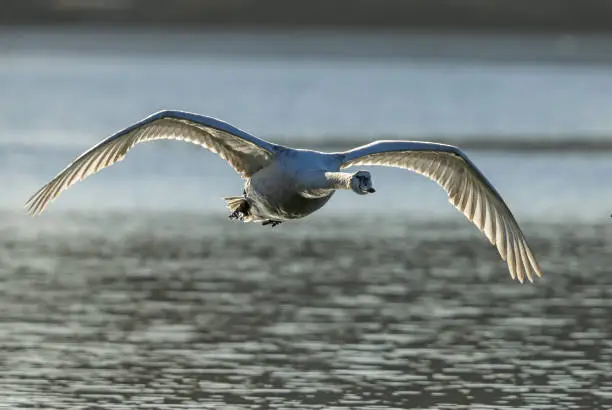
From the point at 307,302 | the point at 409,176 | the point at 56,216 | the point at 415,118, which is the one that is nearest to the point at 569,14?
the point at 415,118

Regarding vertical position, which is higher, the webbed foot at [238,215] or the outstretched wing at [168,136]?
the outstretched wing at [168,136]

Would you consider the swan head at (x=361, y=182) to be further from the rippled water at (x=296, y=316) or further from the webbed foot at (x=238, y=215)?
the webbed foot at (x=238, y=215)

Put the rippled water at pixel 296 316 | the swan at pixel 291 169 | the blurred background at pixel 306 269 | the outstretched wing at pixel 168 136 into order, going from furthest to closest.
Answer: the blurred background at pixel 306 269 → the rippled water at pixel 296 316 → the outstretched wing at pixel 168 136 → the swan at pixel 291 169

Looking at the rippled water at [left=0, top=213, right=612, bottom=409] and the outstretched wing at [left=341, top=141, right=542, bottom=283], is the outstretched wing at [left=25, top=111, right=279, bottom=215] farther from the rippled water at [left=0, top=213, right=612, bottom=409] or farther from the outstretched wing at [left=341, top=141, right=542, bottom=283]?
the rippled water at [left=0, top=213, right=612, bottom=409]

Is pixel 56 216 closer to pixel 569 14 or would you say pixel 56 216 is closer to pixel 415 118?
pixel 415 118

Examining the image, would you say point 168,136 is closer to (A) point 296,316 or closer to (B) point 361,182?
(B) point 361,182

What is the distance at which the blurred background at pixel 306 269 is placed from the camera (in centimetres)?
1677

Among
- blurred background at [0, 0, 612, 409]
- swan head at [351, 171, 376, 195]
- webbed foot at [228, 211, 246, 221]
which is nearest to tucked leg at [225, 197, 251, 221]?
webbed foot at [228, 211, 246, 221]

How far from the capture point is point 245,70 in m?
69.6

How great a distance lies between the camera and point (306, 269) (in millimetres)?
23031

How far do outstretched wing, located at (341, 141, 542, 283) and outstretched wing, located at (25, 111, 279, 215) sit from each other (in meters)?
0.99

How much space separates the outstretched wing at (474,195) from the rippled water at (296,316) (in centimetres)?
125

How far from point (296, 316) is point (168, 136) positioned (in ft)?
13.3

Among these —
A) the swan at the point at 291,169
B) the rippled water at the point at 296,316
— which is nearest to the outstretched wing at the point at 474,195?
the swan at the point at 291,169
